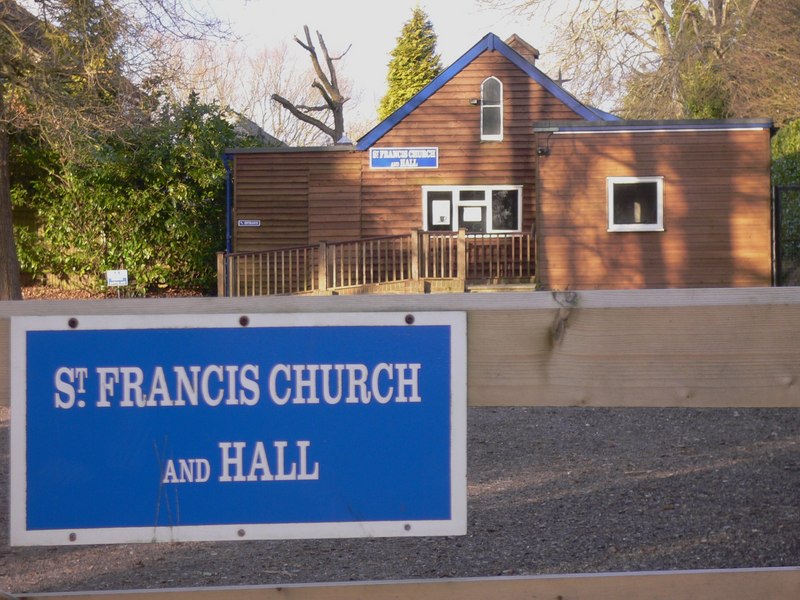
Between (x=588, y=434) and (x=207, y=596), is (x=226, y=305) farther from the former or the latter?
(x=588, y=434)

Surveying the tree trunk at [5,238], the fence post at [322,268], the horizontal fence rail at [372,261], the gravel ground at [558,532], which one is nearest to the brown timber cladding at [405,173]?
the horizontal fence rail at [372,261]

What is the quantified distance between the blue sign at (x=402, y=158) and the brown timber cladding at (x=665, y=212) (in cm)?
318

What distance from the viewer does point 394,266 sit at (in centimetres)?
2119

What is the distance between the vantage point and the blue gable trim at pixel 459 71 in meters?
23.8

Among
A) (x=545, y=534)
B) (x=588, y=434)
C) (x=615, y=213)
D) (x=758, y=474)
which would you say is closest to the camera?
(x=545, y=534)

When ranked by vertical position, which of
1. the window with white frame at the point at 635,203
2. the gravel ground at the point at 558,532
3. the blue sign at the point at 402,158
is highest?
the blue sign at the point at 402,158

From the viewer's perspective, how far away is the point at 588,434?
847 centimetres

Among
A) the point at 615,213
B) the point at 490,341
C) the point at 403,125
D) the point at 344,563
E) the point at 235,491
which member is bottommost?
the point at 344,563

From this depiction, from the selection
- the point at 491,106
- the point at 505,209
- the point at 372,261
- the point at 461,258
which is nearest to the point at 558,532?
the point at 461,258

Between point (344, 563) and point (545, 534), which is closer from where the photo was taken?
point (344, 563)

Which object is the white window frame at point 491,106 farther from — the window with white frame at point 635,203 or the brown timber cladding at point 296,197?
the window with white frame at point 635,203

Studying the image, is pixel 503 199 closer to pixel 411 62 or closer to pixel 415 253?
pixel 415 253

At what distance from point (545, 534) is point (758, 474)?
2117 mm

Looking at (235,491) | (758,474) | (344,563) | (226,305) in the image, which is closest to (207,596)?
(235,491)
